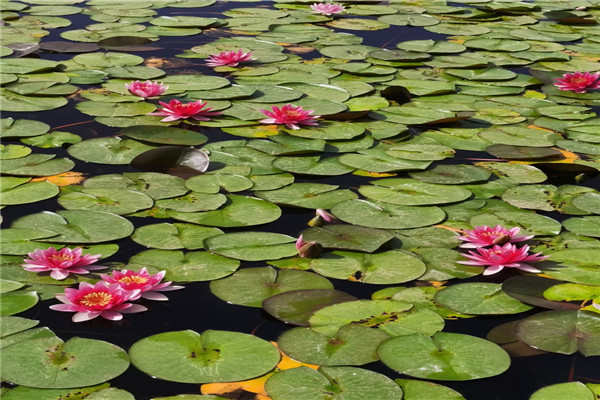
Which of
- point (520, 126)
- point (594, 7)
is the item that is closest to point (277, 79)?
point (520, 126)

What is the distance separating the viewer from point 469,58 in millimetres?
4898

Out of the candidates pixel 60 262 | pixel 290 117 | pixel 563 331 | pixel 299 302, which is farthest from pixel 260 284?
pixel 290 117

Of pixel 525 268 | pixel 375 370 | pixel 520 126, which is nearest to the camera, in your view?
pixel 375 370

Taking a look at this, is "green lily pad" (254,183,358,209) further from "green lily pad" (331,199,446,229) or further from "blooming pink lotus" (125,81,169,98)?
"blooming pink lotus" (125,81,169,98)

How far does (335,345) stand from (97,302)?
0.64 meters

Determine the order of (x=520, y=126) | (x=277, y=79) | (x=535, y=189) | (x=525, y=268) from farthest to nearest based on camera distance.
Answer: (x=277, y=79), (x=520, y=126), (x=535, y=189), (x=525, y=268)

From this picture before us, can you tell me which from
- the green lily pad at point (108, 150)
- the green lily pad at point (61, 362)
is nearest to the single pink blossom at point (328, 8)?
the green lily pad at point (108, 150)

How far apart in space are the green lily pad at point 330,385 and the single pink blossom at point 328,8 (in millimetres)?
4662

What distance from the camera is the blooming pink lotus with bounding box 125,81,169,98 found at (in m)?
3.96

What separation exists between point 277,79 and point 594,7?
3.77m

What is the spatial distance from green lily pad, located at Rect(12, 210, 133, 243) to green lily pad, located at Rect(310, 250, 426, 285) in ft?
2.16

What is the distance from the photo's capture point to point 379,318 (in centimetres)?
210

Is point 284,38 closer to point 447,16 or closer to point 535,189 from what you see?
point 447,16

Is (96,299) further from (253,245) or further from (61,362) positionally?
(253,245)
